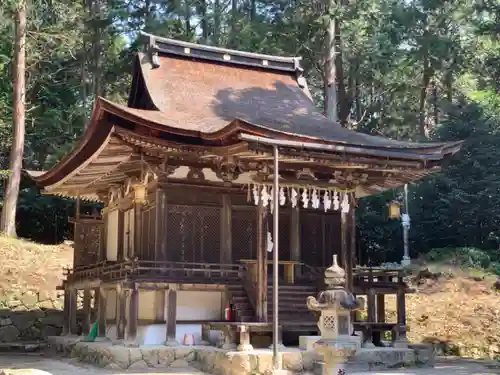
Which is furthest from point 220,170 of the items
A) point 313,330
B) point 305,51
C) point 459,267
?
point 305,51

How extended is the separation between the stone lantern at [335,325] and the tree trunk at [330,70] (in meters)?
18.7

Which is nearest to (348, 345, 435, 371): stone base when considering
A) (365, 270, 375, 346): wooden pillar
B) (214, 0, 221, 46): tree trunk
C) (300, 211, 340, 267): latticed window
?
(365, 270, 375, 346): wooden pillar

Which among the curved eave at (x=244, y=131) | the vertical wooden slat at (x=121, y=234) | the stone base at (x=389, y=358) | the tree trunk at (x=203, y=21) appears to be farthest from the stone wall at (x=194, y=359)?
the tree trunk at (x=203, y=21)

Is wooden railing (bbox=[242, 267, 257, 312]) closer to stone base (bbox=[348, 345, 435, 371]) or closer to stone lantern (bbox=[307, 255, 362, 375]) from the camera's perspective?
stone base (bbox=[348, 345, 435, 371])

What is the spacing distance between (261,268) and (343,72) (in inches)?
1000

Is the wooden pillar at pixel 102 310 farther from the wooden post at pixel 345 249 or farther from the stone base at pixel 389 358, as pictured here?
the stone base at pixel 389 358

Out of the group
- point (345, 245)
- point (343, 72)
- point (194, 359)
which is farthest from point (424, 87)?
point (194, 359)

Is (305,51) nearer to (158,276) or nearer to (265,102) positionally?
(265,102)

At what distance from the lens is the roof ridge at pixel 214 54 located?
59.7ft

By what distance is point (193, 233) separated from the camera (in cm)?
1498

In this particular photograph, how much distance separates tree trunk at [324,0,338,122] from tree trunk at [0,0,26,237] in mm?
13290

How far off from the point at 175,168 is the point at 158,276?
102 inches

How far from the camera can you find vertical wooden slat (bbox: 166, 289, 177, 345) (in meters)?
13.6

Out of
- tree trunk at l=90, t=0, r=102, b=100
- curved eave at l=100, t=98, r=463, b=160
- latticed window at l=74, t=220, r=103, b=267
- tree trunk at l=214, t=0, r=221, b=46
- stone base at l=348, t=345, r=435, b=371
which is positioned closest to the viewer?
curved eave at l=100, t=98, r=463, b=160
